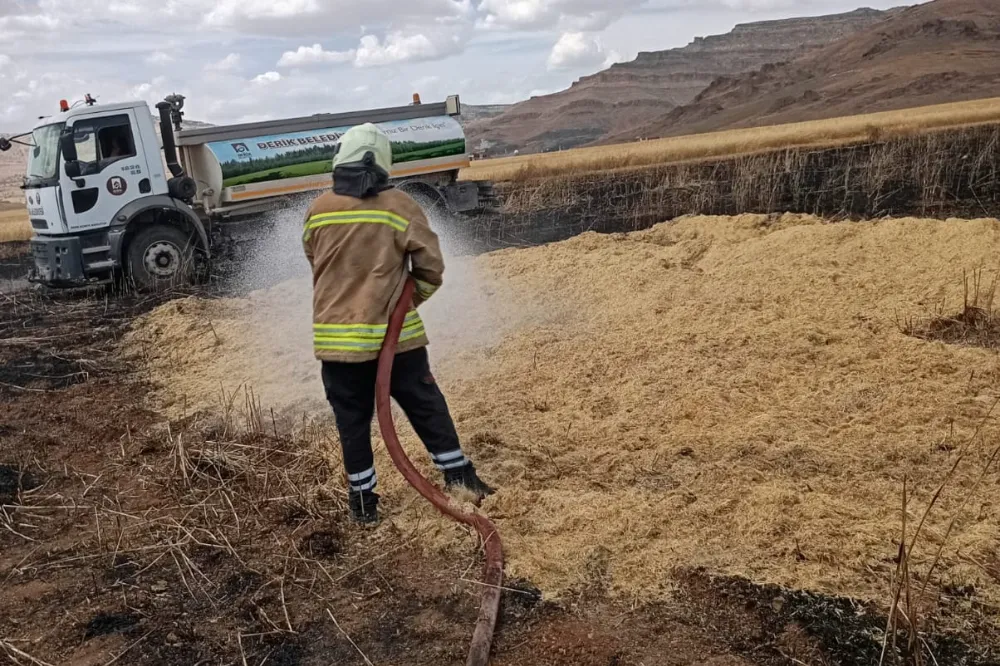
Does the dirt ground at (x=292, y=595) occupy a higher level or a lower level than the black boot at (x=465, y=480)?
lower

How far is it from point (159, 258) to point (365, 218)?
29.7ft

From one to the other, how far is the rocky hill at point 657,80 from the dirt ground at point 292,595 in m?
107

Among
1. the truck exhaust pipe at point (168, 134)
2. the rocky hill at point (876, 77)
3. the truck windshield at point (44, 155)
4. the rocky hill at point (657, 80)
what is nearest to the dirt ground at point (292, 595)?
the truck windshield at point (44, 155)

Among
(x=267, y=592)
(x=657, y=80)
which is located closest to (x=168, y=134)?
(x=267, y=592)

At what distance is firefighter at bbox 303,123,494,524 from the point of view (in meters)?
3.83

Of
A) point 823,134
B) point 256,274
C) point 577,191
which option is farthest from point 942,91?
point 256,274

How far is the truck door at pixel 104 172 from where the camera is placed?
11258 millimetres

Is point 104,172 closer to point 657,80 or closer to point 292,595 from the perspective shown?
point 292,595

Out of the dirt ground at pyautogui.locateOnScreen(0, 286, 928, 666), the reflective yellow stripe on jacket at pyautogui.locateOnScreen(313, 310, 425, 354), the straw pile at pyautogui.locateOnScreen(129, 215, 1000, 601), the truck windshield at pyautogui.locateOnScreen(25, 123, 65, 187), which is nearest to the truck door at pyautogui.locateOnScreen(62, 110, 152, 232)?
the truck windshield at pyautogui.locateOnScreen(25, 123, 65, 187)

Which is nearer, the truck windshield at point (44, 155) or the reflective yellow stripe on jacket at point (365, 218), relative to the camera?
the reflective yellow stripe on jacket at point (365, 218)

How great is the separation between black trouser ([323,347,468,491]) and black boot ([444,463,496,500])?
49 millimetres

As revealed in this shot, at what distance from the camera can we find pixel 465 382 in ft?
19.8

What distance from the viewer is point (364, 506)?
4117 mm

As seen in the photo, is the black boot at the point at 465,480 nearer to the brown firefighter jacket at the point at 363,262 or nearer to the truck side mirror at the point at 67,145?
the brown firefighter jacket at the point at 363,262
